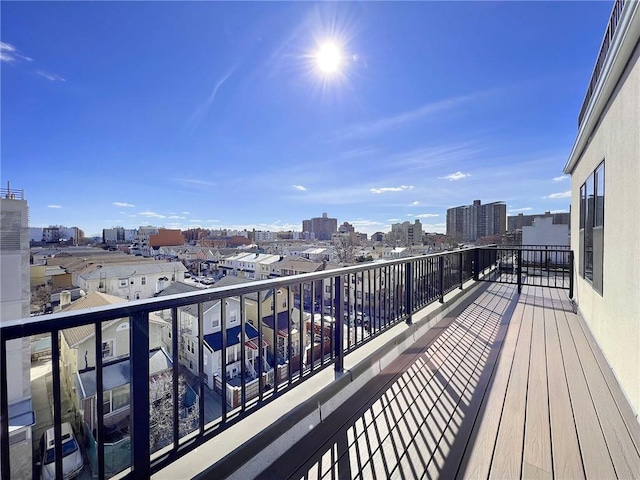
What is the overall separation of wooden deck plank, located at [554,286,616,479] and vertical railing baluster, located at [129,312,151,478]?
1995mm

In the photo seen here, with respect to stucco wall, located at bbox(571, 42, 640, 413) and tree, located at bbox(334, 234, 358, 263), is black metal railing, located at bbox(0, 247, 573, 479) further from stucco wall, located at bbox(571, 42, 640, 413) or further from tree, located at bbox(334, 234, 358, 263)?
tree, located at bbox(334, 234, 358, 263)

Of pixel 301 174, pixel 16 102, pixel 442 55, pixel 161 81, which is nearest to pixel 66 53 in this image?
pixel 161 81

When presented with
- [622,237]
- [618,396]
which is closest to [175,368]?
[618,396]

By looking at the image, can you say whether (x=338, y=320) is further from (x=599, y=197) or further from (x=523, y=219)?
(x=523, y=219)

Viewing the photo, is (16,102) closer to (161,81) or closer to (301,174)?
(161,81)

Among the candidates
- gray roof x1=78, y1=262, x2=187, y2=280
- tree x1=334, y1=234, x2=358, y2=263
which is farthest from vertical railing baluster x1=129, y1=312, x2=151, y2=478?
gray roof x1=78, y1=262, x2=187, y2=280

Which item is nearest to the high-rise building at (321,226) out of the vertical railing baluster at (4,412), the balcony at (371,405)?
the balcony at (371,405)

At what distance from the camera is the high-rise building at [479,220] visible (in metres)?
19.8

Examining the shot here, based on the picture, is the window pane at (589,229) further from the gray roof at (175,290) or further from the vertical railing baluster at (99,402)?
the vertical railing baluster at (99,402)

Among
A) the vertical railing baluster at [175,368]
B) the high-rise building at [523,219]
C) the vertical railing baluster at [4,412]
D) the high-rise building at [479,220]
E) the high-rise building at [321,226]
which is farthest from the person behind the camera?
the high-rise building at [321,226]

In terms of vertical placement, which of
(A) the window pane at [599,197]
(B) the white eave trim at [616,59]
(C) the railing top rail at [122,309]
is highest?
Result: (B) the white eave trim at [616,59]

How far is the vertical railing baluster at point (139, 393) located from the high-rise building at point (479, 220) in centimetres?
2067

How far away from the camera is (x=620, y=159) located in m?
2.24

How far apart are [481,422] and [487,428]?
0.17 feet
